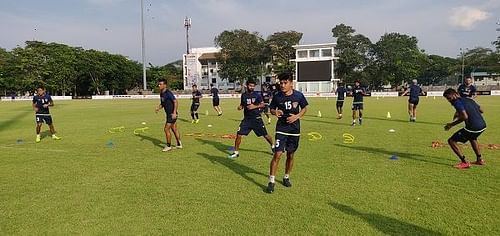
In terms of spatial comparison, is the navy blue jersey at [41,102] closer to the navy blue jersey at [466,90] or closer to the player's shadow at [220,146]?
the player's shadow at [220,146]

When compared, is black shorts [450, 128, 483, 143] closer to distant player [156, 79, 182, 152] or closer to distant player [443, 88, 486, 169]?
distant player [443, 88, 486, 169]

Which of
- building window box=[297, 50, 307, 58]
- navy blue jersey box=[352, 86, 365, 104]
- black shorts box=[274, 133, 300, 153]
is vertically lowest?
black shorts box=[274, 133, 300, 153]

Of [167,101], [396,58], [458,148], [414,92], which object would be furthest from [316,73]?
[458,148]

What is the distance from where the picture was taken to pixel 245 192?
6.33 meters

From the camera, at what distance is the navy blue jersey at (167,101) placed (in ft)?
34.6

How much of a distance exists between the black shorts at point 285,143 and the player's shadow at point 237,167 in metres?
0.76

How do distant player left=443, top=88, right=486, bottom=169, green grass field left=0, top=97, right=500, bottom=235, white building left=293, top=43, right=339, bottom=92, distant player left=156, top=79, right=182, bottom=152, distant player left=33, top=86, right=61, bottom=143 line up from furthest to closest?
white building left=293, top=43, right=339, bottom=92 < distant player left=33, top=86, right=61, bottom=143 < distant player left=156, top=79, right=182, bottom=152 < distant player left=443, top=88, right=486, bottom=169 < green grass field left=0, top=97, right=500, bottom=235

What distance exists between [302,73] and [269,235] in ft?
227

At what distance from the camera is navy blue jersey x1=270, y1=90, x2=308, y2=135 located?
6480 mm

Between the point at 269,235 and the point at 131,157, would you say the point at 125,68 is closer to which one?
the point at 131,157

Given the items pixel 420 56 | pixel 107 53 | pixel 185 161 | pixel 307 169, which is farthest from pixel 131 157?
pixel 420 56

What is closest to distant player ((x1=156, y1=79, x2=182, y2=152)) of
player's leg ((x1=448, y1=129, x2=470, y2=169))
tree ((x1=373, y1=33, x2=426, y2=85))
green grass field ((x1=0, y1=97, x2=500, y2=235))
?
green grass field ((x1=0, y1=97, x2=500, y2=235))

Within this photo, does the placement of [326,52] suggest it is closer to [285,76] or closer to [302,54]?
[302,54]

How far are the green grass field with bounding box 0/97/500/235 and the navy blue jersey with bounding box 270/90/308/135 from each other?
1016 mm
